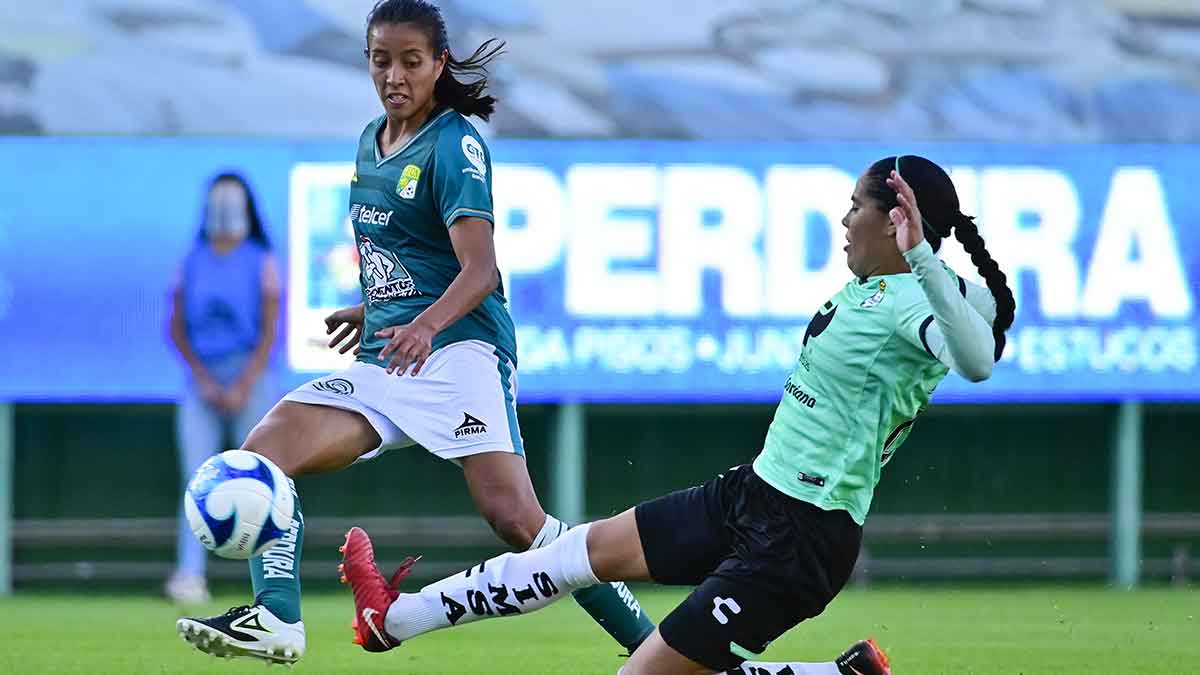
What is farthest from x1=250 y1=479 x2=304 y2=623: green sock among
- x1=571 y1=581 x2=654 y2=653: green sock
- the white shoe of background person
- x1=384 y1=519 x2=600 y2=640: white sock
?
the white shoe of background person

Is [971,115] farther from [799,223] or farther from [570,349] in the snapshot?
[570,349]

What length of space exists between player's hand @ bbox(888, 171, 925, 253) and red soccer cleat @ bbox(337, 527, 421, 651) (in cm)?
182

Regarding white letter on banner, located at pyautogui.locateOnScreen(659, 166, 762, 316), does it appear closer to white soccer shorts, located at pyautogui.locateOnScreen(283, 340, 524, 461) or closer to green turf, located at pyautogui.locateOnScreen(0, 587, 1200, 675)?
green turf, located at pyautogui.locateOnScreen(0, 587, 1200, 675)

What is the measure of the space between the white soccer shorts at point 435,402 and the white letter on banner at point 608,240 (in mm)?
6149

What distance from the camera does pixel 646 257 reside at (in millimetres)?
12547

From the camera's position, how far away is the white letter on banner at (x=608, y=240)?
1246cm

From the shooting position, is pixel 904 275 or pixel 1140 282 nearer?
pixel 904 275

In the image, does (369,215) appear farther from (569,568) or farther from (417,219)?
(569,568)

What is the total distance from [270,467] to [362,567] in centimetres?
40

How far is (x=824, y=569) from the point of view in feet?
17.3

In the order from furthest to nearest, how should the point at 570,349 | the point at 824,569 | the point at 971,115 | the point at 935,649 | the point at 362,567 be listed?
the point at 971,115, the point at 570,349, the point at 935,649, the point at 362,567, the point at 824,569

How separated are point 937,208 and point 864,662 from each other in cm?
144

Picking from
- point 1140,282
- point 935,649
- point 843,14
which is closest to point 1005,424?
point 1140,282

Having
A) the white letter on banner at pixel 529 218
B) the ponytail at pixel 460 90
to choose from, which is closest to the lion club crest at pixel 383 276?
the ponytail at pixel 460 90
